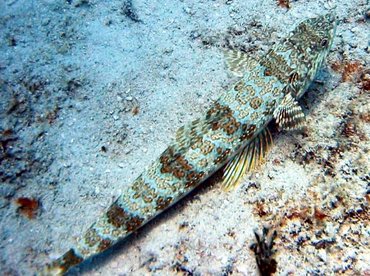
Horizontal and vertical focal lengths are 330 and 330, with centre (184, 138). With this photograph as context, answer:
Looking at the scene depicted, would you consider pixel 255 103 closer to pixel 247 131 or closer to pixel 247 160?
pixel 247 131

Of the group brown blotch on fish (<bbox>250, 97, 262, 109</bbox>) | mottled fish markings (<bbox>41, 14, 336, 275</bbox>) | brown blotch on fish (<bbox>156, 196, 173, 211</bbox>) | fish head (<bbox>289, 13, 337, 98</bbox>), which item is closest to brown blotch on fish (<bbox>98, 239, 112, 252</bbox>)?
mottled fish markings (<bbox>41, 14, 336, 275</bbox>)

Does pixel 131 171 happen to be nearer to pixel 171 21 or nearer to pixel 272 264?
pixel 272 264

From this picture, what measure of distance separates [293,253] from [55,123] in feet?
11.3

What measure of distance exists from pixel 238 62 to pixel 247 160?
1421 millimetres

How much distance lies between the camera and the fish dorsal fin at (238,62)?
181 inches

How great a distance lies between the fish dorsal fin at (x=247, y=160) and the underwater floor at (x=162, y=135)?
107mm

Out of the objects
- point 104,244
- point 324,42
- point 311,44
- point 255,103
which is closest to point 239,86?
point 255,103

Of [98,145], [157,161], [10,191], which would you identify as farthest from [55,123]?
[157,161]

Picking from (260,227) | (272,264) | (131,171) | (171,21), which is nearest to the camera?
(272,264)

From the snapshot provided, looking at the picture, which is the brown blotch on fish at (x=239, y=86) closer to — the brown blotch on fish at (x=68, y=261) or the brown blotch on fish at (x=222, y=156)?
the brown blotch on fish at (x=222, y=156)

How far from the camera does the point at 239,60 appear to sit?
15.3 feet

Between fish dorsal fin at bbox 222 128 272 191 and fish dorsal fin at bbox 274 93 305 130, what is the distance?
0.25 metres

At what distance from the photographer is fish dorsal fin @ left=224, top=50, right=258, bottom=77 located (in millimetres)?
4605

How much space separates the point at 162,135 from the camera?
4617 millimetres
